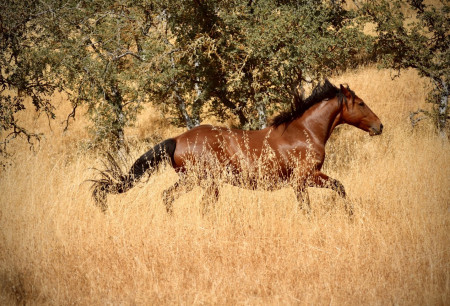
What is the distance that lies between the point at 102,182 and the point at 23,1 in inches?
172

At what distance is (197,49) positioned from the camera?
26.2 feet

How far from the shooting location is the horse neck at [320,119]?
580cm

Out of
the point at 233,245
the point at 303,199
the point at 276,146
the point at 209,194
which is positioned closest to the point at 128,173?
the point at 209,194

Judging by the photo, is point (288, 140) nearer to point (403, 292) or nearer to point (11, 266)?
point (403, 292)

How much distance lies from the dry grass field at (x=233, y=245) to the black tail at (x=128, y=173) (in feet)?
0.89

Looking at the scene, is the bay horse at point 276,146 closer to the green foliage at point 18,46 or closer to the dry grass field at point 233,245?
the dry grass field at point 233,245

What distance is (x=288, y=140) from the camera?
230 inches

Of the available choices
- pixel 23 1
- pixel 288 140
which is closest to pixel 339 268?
pixel 288 140

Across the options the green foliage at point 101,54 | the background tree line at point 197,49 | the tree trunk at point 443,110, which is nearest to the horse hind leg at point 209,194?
the background tree line at point 197,49

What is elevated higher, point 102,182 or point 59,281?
point 102,182

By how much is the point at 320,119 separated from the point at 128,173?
10.4 ft

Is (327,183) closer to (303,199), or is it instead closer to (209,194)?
(303,199)

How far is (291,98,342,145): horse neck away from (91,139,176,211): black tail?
2.14 metres

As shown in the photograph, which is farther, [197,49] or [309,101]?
[197,49]
